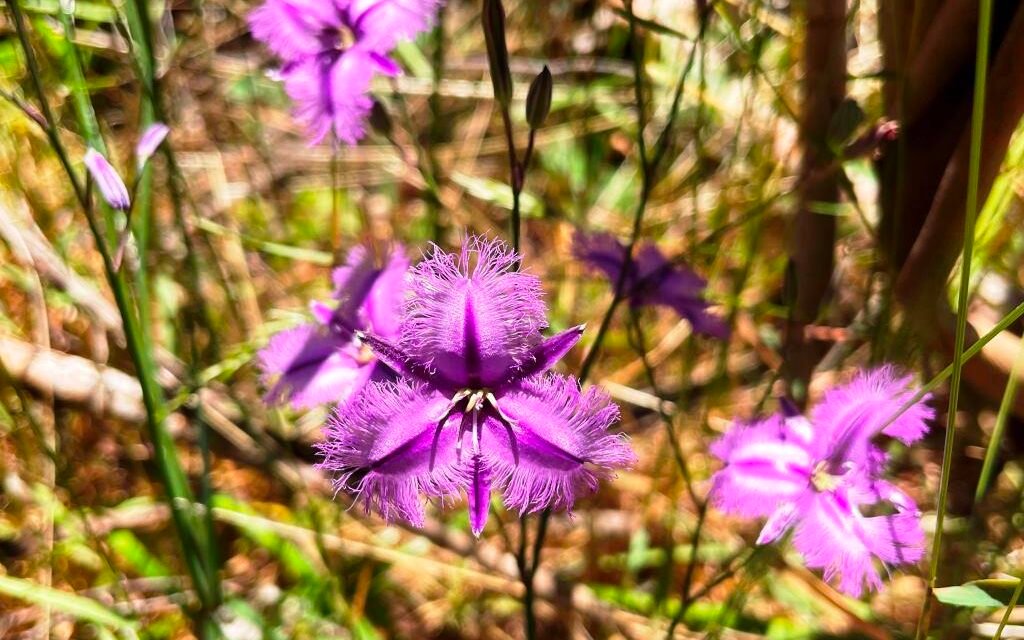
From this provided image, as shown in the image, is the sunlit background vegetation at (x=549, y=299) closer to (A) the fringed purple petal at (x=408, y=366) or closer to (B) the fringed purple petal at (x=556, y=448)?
(A) the fringed purple petal at (x=408, y=366)

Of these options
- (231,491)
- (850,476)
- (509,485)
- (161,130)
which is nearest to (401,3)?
(161,130)

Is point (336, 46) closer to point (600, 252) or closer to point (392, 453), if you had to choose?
point (600, 252)

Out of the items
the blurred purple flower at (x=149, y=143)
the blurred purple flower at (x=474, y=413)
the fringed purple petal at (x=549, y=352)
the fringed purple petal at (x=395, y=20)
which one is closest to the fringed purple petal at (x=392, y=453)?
the blurred purple flower at (x=474, y=413)

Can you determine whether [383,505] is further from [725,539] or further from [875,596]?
[875,596]

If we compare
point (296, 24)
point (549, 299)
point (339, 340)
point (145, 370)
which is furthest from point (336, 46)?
point (549, 299)

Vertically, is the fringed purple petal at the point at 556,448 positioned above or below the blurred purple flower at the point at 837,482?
above

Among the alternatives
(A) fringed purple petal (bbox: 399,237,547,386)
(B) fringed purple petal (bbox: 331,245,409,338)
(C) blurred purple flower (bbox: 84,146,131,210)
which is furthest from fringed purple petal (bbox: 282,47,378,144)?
(A) fringed purple petal (bbox: 399,237,547,386)
